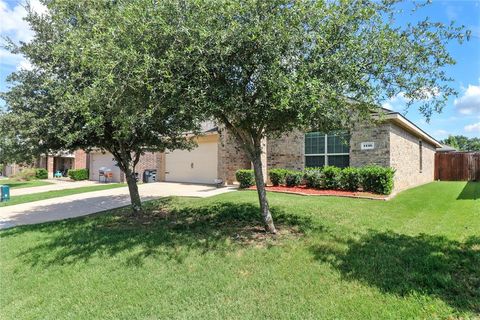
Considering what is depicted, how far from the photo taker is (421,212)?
27.0 feet

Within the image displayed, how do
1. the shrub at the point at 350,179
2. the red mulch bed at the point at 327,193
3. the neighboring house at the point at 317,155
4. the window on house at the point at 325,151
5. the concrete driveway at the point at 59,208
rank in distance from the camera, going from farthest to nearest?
the window on house at the point at 325,151, the neighboring house at the point at 317,155, the shrub at the point at 350,179, the red mulch bed at the point at 327,193, the concrete driveway at the point at 59,208

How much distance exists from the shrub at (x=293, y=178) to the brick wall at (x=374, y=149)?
2.27 m

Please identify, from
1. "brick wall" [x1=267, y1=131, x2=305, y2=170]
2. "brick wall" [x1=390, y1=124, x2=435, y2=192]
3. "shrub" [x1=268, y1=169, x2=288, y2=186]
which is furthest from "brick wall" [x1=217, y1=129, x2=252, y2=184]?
"brick wall" [x1=390, y1=124, x2=435, y2=192]

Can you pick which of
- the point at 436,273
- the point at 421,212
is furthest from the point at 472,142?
the point at 436,273

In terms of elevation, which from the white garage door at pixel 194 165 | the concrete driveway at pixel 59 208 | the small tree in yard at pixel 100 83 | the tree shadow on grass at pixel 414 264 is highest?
the small tree in yard at pixel 100 83

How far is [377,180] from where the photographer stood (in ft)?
36.2

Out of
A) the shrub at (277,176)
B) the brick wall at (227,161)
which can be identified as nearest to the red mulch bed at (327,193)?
the shrub at (277,176)

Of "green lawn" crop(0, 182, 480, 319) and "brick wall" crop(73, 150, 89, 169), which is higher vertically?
"brick wall" crop(73, 150, 89, 169)

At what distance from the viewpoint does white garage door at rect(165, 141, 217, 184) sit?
1716 centimetres

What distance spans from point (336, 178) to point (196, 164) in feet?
28.9

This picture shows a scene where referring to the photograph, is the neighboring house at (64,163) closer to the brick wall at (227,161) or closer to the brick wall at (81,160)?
the brick wall at (81,160)

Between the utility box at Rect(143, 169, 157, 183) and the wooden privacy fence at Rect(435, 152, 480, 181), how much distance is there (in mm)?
19986

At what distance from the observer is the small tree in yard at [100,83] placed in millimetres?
4602

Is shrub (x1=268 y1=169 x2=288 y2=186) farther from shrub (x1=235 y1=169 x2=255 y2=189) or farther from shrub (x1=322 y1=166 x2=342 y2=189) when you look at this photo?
shrub (x1=322 y1=166 x2=342 y2=189)
